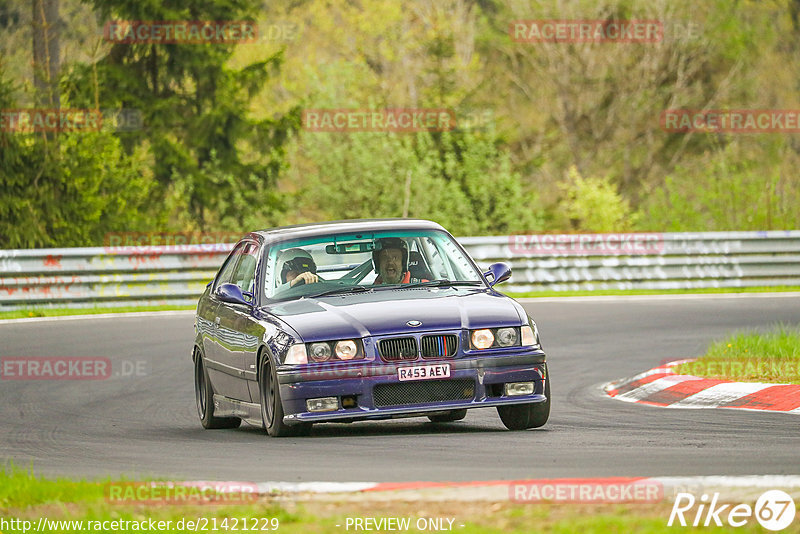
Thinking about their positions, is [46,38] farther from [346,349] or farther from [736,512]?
[736,512]

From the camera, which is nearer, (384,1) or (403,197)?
(403,197)

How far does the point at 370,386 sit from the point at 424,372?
1.18ft

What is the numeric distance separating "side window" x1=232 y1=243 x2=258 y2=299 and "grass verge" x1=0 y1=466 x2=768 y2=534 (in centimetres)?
438

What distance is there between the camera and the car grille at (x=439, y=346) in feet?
31.9

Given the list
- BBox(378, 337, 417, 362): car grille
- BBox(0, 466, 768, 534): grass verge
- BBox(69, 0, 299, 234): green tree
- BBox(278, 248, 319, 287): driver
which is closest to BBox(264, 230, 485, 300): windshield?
BBox(278, 248, 319, 287): driver

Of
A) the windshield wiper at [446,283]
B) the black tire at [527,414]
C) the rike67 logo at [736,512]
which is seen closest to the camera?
the rike67 logo at [736,512]

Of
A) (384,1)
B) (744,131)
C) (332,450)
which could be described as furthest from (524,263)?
(384,1)

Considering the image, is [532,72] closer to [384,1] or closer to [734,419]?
[384,1]

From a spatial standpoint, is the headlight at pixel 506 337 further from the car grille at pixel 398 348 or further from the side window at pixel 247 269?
the side window at pixel 247 269

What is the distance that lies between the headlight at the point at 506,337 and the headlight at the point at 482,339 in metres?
0.06

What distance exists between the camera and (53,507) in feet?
22.6

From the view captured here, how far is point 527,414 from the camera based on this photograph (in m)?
10.2

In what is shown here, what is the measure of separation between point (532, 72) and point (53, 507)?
47.5 meters

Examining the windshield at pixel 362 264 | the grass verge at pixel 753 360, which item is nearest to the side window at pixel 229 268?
the windshield at pixel 362 264
